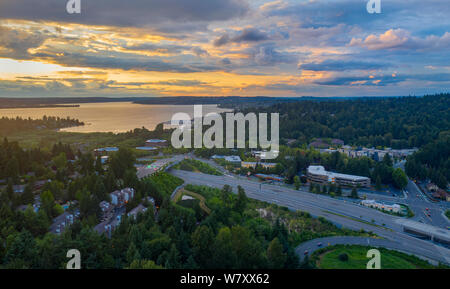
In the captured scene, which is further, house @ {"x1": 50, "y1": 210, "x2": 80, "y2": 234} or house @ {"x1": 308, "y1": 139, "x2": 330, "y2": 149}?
house @ {"x1": 308, "y1": 139, "x2": 330, "y2": 149}

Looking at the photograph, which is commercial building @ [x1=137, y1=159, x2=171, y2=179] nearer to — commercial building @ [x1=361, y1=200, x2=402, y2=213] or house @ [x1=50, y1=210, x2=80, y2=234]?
house @ [x1=50, y1=210, x2=80, y2=234]

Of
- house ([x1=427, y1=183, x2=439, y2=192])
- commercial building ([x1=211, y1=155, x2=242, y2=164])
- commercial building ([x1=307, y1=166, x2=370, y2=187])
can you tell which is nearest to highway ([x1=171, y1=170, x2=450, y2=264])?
commercial building ([x1=307, y1=166, x2=370, y2=187])

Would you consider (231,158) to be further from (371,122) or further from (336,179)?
(371,122)

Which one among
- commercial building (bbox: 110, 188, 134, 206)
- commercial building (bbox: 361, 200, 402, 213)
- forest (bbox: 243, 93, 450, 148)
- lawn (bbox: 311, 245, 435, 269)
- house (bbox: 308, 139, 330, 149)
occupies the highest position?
forest (bbox: 243, 93, 450, 148)

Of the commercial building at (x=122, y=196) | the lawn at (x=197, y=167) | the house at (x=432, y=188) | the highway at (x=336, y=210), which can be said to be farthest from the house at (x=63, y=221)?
the house at (x=432, y=188)

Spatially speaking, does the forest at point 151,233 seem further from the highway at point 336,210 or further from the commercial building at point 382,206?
the commercial building at point 382,206

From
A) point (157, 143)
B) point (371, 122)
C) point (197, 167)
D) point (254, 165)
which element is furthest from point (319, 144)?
point (157, 143)

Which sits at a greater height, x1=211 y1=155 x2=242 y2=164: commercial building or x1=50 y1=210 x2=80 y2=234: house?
x1=211 y1=155 x2=242 y2=164: commercial building
